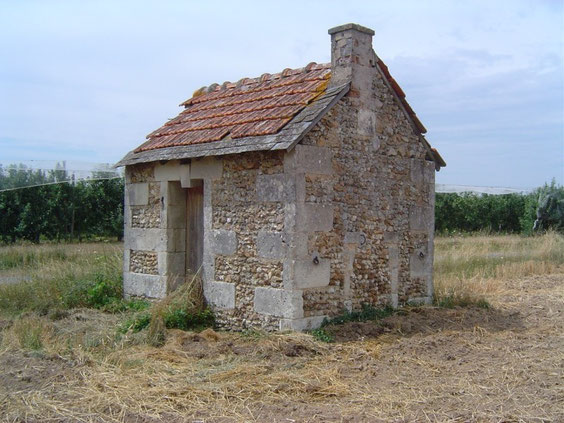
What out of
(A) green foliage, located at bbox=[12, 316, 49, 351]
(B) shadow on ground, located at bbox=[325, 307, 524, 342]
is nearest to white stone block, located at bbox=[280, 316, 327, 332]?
(B) shadow on ground, located at bbox=[325, 307, 524, 342]

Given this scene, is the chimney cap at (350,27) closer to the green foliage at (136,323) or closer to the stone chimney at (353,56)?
the stone chimney at (353,56)

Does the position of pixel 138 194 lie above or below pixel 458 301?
above

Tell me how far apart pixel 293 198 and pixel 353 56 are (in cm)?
244

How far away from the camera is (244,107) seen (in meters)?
9.98

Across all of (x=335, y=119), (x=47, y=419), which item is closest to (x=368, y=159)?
(x=335, y=119)

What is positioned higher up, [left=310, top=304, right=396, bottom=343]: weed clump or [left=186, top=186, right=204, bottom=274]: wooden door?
[left=186, top=186, right=204, bottom=274]: wooden door

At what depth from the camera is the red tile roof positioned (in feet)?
29.2

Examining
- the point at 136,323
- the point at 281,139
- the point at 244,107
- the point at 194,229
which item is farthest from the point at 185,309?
Answer: the point at 244,107

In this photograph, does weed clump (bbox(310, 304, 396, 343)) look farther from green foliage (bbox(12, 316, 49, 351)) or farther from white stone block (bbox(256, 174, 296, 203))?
green foliage (bbox(12, 316, 49, 351))

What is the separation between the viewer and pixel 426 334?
8.48 metres

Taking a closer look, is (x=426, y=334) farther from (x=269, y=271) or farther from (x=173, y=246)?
(x=173, y=246)

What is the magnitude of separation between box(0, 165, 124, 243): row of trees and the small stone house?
32.8 ft

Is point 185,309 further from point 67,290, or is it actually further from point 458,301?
point 458,301

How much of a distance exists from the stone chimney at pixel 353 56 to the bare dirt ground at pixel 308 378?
3495 mm
